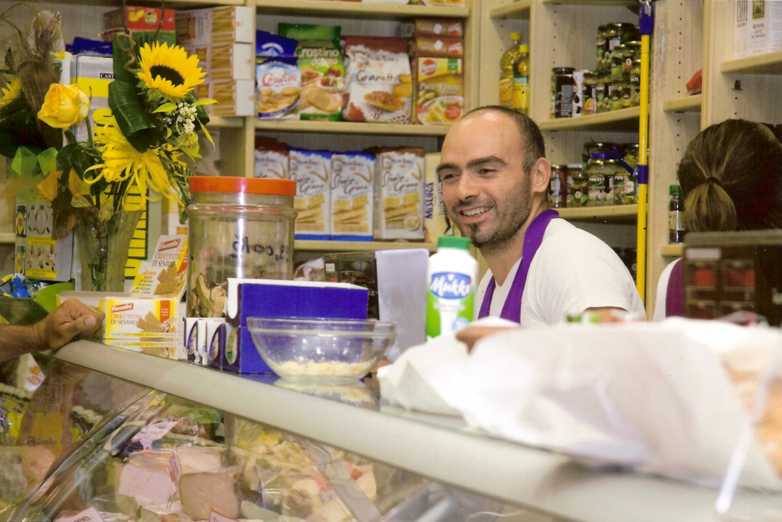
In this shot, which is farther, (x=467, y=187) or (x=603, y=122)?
(x=603, y=122)

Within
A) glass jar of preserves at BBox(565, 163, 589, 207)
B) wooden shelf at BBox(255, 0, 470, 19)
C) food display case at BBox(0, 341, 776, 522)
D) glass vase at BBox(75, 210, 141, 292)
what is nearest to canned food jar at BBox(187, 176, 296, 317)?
food display case at BBox(0, 341, 776, 522)

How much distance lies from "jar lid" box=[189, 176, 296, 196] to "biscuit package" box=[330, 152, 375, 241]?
8.29 feet

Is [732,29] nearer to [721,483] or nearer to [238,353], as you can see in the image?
[238,353]

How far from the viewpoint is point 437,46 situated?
469cm

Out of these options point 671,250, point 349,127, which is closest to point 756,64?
point 671,250

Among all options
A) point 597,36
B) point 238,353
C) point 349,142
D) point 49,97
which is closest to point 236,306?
point 238,353

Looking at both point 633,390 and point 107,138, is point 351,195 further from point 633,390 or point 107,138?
point 633,390

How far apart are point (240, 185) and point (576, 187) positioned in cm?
236

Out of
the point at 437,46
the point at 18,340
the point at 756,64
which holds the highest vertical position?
the point at 437,46

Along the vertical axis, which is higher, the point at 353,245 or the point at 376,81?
the point at 376,81

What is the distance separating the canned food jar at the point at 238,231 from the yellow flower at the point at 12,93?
3.29 ft

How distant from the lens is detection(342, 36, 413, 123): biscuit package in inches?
183

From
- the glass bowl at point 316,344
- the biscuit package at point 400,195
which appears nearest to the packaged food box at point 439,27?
the biscuit package at point 400,195

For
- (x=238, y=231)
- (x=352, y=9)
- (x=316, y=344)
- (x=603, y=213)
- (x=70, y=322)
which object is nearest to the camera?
(x=316, y=344)
